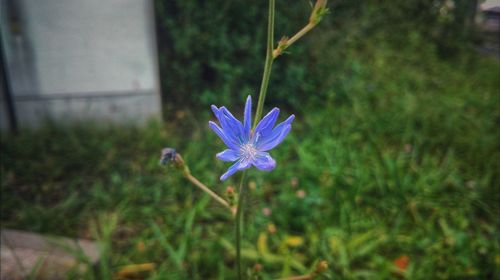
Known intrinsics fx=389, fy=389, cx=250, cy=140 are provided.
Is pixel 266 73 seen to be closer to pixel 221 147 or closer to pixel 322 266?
pixel 322 266

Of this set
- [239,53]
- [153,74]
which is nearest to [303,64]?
[239,53]

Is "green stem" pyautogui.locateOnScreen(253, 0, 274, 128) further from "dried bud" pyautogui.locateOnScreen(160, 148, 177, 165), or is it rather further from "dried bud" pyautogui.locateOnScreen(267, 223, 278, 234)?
"dried bud" pyautogui.locateOnScreen(267, 223, 278, 234)

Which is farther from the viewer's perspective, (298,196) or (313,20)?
(298,196)

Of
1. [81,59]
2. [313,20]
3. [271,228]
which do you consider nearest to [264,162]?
[313,20]

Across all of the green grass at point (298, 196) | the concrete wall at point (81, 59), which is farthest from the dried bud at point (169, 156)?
the concrete wall at point (81, 59)

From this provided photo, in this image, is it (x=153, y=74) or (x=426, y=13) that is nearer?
(x=153, y=74)

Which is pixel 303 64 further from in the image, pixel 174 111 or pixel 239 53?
pixel 174 111
